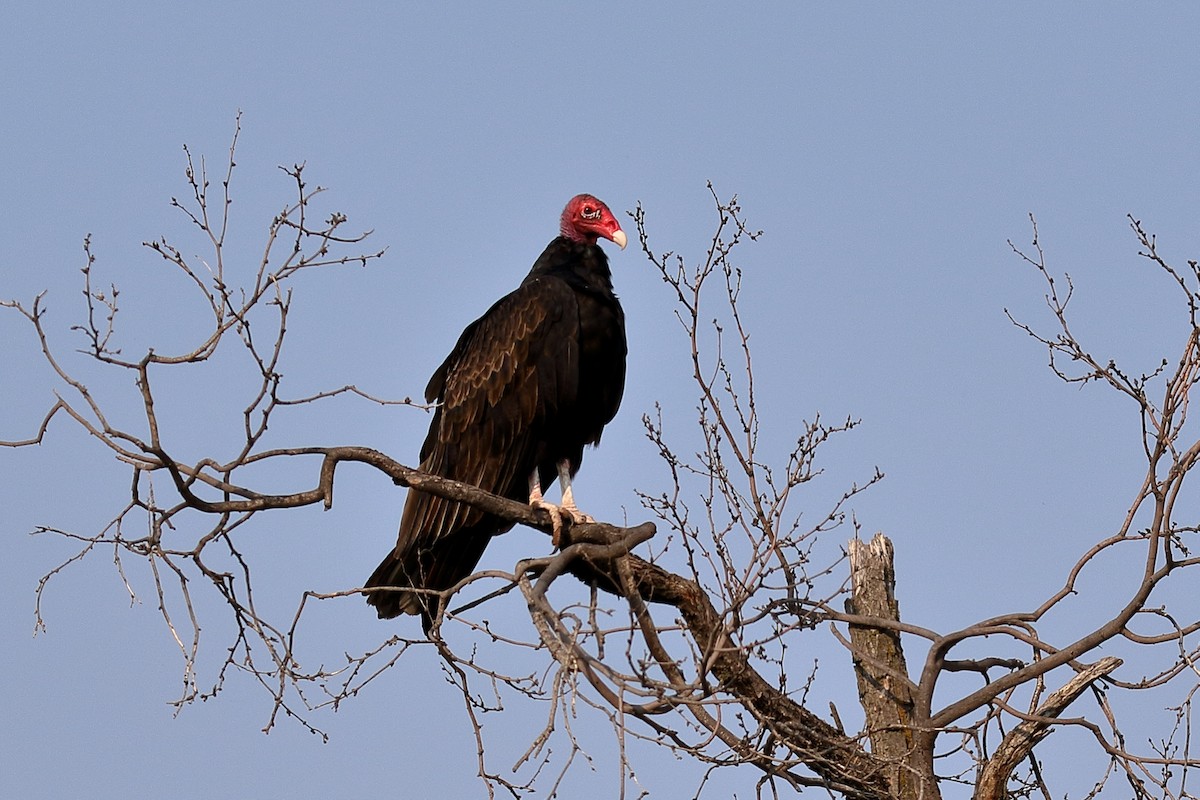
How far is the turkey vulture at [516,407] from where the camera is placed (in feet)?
15.3

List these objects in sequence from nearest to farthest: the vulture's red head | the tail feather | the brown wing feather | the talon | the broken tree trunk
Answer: the broken tree trunk
the talon
the tail feather
the brown wing feather
the vulture's red head

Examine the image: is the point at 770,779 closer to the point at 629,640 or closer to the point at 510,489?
the point at 629,640

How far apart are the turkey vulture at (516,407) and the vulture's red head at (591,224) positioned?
367 millimetres

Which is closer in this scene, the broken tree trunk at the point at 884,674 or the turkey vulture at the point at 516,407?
the broken tree trunk at the point at 884,674

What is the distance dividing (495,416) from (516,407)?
0.09 meters

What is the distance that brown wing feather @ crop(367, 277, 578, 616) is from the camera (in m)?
4.62

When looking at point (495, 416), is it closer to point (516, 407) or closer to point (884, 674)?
point (516, 407)

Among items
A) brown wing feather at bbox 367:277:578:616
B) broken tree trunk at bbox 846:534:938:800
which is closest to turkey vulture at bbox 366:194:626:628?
brown wing feather at bbox 367:277:578:616

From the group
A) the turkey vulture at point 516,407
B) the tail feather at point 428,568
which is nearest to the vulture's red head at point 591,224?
the turkey vulture at point 516,407

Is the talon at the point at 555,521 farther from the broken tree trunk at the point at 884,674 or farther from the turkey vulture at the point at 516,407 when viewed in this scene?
the broken tree trunk at the point at 884,674

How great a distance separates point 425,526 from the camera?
4.59 metres

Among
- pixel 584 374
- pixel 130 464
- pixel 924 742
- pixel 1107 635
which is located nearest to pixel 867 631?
pixel 924 742

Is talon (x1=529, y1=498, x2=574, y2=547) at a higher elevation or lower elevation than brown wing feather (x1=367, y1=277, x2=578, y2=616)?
lower

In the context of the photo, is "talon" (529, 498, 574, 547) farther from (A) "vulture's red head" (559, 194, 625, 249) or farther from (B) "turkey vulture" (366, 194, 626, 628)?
(A) "vulture's red head" (559, 194, 625, 249)
